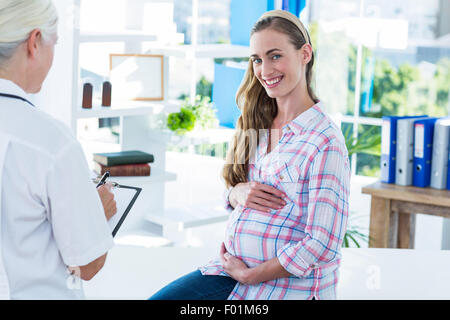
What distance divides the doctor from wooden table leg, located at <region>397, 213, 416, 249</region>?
253cm

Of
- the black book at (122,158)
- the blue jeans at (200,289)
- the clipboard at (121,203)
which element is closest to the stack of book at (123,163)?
the black book at (122,158)

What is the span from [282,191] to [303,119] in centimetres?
22

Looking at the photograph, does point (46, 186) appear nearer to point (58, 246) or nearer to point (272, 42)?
point (58, 246)

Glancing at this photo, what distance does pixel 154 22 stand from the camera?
3.58 meters

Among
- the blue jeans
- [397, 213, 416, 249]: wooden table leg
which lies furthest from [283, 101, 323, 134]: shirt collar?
[397, 213, 416, 249]: wooden table leg

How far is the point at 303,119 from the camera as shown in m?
1.87

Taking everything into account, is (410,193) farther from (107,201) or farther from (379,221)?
(107,201)

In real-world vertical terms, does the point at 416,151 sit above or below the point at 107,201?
above

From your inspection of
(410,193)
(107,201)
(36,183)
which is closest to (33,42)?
(36,183)

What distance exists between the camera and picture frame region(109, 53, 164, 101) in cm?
352

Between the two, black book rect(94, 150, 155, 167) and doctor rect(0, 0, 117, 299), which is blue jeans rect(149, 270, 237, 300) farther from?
black book rect(94, 150, 155, 167)

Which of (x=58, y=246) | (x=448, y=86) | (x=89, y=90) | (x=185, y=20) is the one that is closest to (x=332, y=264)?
(x=58, y=246)

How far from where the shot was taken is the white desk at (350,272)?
2.43m
